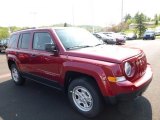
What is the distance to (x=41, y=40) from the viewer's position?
5859mm

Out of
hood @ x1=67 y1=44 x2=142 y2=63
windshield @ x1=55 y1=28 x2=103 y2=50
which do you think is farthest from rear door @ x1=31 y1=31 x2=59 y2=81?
hood @ x1=67 y1=44 x2=142 y2=63

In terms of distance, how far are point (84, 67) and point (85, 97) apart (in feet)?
2.34

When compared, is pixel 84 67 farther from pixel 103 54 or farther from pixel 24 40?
pixel 24 40

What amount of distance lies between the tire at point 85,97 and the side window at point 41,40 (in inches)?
52.4

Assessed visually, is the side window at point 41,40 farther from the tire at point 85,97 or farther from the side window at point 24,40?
the tire at point 85,97

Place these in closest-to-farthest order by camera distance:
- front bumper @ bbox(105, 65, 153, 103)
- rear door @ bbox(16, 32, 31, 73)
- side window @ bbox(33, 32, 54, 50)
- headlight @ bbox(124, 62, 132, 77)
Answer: front bumper @ bbox(105, 65, 153, 103) < headlight @ bbox(124, 62, 132, 77) < side window @ bbox(33, 32, 54, 50) < rear door @ bbox(16, 32, 31, 73)

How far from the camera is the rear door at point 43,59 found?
5309 millimetres

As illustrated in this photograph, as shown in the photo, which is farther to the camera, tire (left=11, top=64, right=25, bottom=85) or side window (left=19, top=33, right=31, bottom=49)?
tire (left=11, top=64, right=25, bottom=85)

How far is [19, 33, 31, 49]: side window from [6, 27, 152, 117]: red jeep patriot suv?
0.03m

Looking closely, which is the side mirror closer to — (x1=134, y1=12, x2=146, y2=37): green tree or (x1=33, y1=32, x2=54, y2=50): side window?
(x1=33, y1=32, x2=54, y2=50): side window

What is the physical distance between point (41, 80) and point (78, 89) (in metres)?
1.52

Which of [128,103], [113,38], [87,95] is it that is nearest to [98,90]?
[87,95]

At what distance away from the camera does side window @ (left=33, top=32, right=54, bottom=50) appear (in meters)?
5.58

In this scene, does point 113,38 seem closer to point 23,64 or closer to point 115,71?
point 23,64
